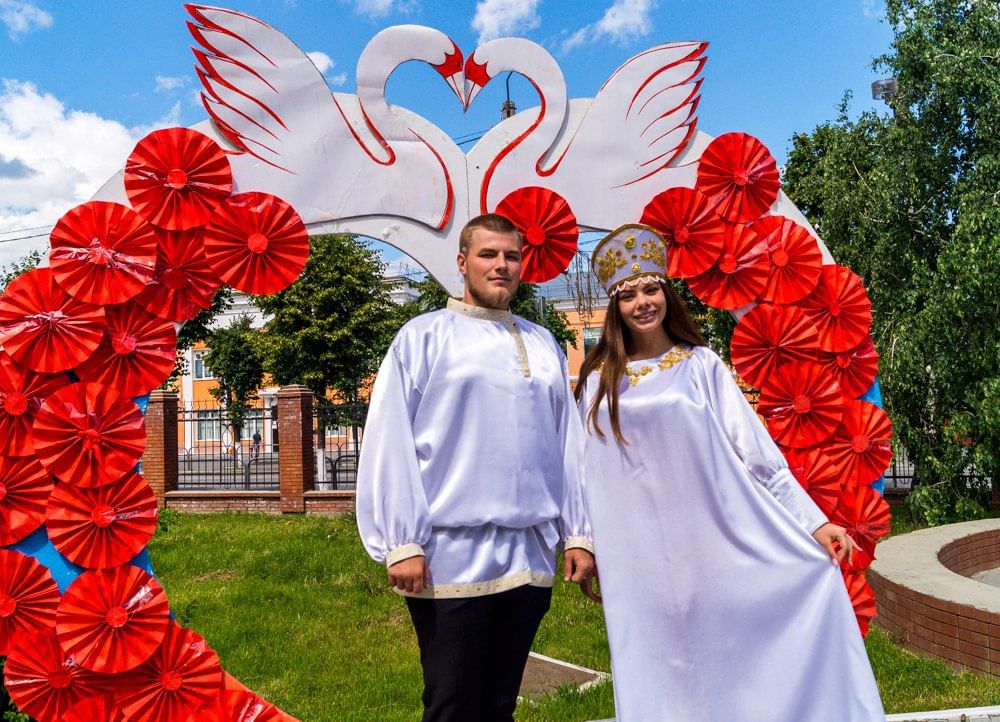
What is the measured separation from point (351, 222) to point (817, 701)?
258cm

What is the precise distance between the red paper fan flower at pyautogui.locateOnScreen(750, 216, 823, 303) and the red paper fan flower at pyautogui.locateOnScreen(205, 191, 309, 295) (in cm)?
210

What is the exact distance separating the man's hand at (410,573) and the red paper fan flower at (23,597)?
1581 mm

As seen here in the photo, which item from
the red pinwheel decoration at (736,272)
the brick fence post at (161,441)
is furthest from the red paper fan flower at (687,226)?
the brick fence post at (161,441)

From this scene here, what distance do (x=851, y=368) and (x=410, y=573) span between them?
8.14 feet

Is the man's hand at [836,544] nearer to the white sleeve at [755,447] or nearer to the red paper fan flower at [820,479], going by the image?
the white sleeve at [755,447]

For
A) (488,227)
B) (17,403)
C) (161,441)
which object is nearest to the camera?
(488,227)

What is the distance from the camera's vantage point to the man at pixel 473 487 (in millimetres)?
2516

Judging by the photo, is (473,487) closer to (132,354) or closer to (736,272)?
(132,354)

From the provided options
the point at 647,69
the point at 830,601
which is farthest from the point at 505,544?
the point at 647,69

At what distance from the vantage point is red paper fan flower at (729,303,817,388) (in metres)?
3.87

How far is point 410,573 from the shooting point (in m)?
2.44

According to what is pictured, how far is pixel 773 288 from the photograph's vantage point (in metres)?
3.89

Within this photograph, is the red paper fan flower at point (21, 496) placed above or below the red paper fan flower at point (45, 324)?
below

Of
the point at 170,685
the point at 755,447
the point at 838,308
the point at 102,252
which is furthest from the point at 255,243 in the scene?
the point at 838,308
